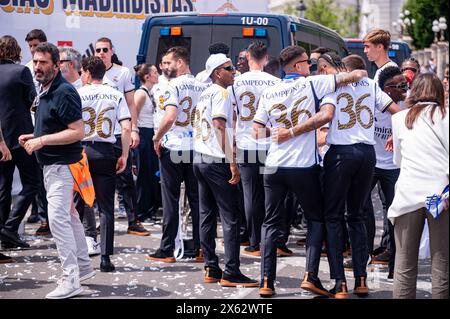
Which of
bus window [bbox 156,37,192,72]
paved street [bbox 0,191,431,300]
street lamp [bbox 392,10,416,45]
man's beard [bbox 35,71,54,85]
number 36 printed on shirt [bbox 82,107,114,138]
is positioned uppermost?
street lamp [bbox 392,10,416,45]

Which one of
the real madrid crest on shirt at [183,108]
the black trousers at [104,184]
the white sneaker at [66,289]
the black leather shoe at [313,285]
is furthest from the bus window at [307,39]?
the white sneaker at [66,289]

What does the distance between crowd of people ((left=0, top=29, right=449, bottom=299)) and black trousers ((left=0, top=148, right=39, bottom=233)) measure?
0.02 m

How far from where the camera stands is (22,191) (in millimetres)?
10242

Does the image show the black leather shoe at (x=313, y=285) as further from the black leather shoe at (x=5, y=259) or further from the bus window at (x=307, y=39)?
the bus window at (x=307, y=39)

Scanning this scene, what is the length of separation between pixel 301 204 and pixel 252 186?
1740 millimetres

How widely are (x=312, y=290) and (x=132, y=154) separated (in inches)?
209

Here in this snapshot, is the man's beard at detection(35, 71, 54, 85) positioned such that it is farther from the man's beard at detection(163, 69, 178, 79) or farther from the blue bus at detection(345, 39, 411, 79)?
the blue bus at detection(345, 39, 411, 79)

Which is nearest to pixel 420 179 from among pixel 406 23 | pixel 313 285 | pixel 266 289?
pixel 313 285

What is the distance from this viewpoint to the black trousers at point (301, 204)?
7629 millimetres

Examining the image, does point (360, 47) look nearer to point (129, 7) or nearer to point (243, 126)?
point (129, 7)

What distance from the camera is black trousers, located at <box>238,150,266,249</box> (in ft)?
30.6

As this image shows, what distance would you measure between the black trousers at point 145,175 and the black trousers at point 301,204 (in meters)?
4.51

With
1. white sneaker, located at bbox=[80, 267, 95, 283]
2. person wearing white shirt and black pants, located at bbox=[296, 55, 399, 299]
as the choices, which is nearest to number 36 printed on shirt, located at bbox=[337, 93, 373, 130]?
person wearing white shirt and black pants, located at bbox=[296, 55, 399, 299]

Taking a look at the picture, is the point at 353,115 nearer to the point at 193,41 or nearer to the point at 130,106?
the point at 193,41
